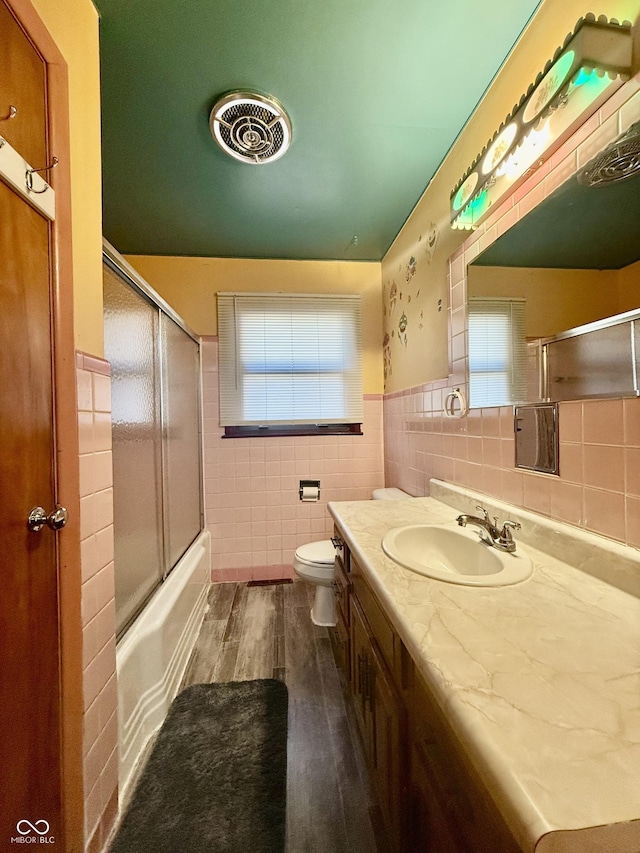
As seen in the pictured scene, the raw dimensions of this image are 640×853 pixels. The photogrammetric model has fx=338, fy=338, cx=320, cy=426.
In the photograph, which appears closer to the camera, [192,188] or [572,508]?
[572,508]

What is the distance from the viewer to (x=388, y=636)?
83 cm

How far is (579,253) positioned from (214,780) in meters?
1.94

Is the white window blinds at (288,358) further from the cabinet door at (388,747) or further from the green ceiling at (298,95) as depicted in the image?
the cabinet door at (388,747)

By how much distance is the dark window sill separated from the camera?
2.52 metres

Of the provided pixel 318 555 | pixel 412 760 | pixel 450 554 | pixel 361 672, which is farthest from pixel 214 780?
pixel 450 554

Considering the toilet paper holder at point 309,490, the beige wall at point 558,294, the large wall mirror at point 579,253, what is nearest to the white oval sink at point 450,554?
the large wall mirror at point 579,253

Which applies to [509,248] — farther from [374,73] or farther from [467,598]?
[467,598]

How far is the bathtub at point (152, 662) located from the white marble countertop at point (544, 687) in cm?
95

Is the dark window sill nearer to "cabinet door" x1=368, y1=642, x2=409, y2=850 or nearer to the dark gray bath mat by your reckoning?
the dark gray bath mat

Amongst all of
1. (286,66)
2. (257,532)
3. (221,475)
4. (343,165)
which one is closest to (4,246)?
(286,66)

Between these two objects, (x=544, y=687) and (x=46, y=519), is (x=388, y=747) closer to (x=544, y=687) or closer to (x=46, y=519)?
(x=544, y=687)

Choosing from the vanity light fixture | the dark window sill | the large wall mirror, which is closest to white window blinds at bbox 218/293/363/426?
the dark window sill

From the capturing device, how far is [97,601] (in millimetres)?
964

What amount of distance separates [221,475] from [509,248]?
215cm
